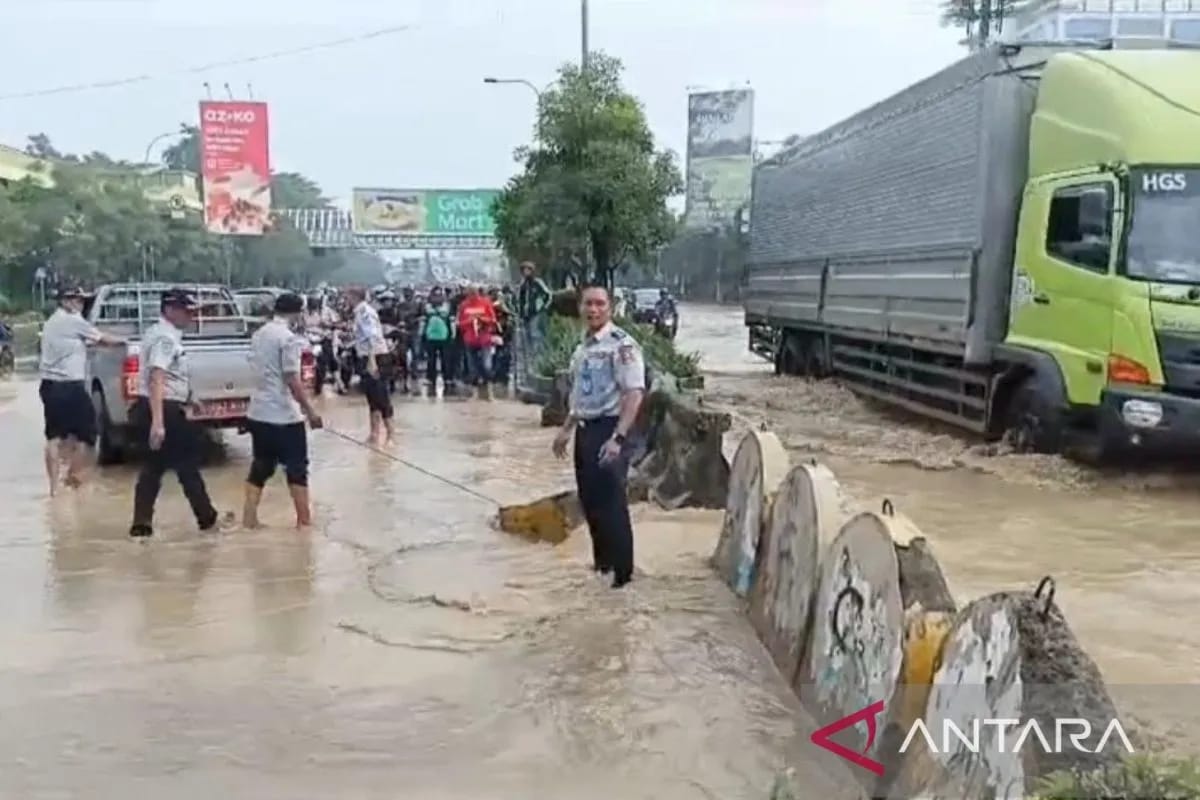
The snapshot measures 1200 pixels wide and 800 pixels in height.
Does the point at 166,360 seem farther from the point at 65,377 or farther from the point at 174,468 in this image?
the point at 65,377

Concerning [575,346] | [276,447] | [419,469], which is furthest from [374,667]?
[575,346]

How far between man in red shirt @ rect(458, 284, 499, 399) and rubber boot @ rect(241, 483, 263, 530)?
1010 centimetres

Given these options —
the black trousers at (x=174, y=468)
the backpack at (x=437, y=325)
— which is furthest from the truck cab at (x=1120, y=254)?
the backpack at (x=437, y=325)

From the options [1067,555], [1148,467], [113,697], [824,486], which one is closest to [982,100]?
[1148,467]

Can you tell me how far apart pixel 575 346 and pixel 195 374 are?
6.21m

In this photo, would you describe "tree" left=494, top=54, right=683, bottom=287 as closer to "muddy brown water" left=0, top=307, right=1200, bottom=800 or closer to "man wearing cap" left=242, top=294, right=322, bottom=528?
"muddy brown water" left=0, top=307, right=1200, bottom=800

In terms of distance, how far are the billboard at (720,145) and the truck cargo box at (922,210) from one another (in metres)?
44.5

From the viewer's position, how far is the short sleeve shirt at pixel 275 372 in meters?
9.43

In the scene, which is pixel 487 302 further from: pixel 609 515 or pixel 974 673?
pixel 974 673

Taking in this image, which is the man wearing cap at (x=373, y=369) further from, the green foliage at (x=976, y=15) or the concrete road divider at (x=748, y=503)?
the green foliage at (x=976, y=15)

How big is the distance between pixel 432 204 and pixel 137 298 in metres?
45.5

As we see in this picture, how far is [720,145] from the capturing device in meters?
66.9

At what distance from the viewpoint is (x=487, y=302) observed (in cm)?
2017

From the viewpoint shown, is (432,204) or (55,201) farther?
(432,204)
